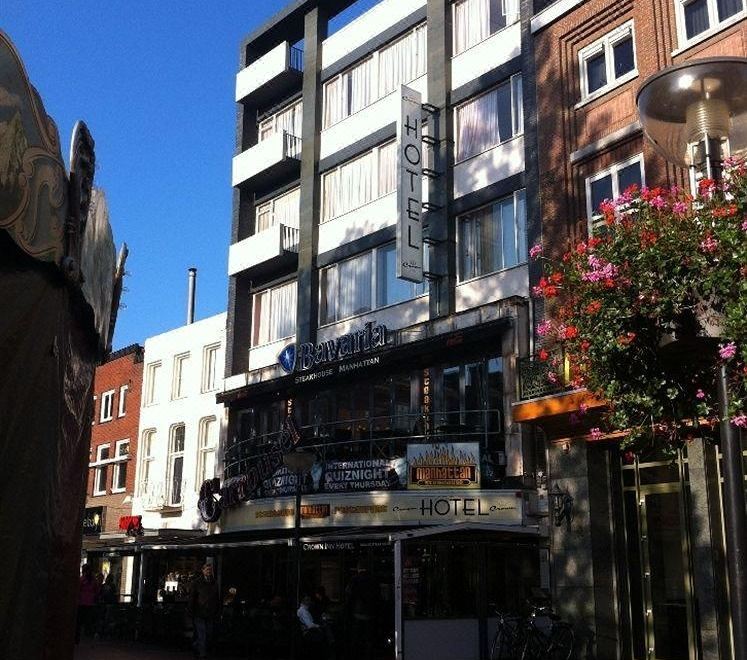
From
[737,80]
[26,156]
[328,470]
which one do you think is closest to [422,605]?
[328,470]

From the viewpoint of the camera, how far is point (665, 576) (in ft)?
55.3

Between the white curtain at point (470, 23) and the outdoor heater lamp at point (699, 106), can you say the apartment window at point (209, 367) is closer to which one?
the white curtain at point (470, 23)

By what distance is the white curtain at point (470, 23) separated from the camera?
24844 mm

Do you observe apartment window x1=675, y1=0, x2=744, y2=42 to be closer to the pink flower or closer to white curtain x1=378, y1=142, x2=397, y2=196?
white curtain x1=378, y1=142, x2=397, y2=196

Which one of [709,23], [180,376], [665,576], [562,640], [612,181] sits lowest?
[562,640]

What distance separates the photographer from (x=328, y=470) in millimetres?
23609

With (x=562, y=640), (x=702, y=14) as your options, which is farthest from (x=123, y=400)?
(x=702, y=14)

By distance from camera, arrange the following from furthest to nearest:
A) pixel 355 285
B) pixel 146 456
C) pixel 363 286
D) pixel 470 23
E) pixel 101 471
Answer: pixel 101 471, pixel 146 456, pixel 355 285, pixel 363 286, pixel 470 23

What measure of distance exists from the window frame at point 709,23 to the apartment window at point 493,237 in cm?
523

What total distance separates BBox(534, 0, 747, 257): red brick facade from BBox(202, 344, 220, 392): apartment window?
1678 cm

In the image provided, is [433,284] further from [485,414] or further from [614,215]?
[614,215]

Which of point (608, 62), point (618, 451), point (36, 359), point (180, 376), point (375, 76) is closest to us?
→ point (36, 359)

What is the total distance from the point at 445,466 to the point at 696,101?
14154 millimetres

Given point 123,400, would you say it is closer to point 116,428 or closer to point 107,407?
point 116,428
